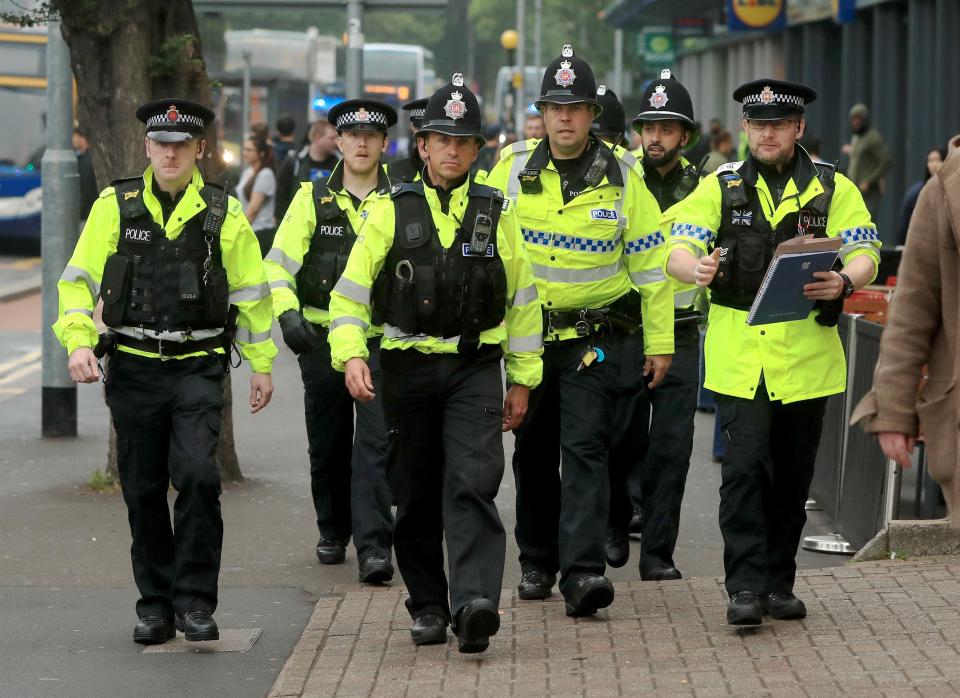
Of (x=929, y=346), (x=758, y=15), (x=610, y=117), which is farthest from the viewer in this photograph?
(x=758, y=15)

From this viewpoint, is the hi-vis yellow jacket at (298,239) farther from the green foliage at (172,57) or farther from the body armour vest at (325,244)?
the green foliage at (172,57)

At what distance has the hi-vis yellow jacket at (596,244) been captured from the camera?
6812mm

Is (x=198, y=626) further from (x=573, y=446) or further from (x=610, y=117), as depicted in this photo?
(x=610, y=117)

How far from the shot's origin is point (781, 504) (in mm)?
6527

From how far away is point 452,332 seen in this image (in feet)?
20.0

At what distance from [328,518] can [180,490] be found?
1822 millimetres

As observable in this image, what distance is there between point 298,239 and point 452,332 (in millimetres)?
1945

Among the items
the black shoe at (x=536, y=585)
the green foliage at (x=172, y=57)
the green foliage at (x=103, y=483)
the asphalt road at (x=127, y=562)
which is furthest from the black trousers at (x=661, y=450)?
the green foliage at (x=172, y=57)

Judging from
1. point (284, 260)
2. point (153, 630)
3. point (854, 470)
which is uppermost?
point (284, 260)

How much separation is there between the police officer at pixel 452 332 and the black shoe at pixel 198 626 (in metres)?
0.81

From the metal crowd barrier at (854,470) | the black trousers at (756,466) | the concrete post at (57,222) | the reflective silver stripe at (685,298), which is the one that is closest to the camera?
the black trousers at (756,466)

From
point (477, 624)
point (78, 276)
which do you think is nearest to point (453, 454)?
point (477, 624)

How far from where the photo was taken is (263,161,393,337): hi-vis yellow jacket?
7730 millimetres

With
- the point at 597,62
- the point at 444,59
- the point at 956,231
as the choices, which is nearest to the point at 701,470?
the point at 956,231
